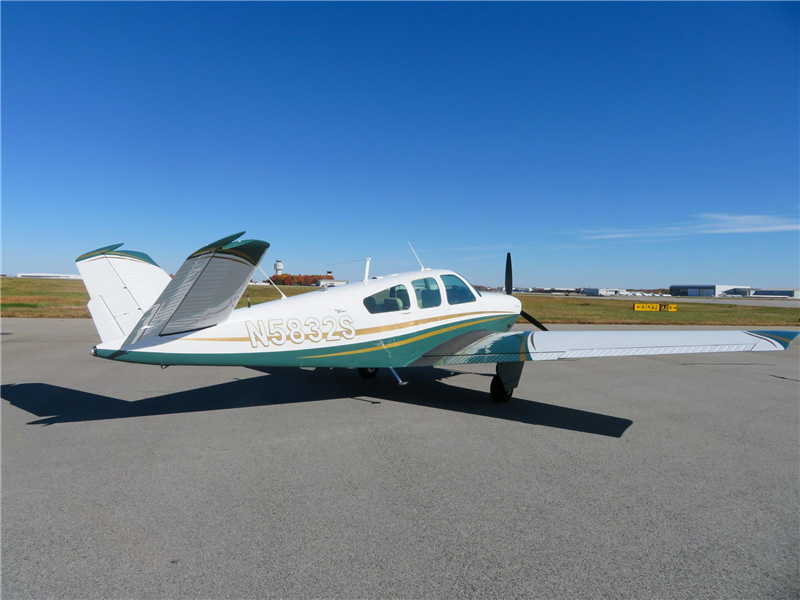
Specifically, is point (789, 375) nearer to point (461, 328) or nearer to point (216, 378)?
point (461, 328)

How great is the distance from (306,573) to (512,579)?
4.45 ft

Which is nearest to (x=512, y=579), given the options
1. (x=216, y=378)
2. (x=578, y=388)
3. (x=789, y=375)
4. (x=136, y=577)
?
(x=136, y=577)

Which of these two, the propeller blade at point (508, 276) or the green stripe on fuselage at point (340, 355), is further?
the propeller blade at point (508, 276)

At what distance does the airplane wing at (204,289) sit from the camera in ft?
14.5

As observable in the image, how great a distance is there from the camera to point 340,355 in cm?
624

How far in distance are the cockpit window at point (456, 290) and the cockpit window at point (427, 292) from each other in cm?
25

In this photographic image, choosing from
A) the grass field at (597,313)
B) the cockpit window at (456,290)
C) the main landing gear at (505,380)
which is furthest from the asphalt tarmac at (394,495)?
the grass field at (597,313)

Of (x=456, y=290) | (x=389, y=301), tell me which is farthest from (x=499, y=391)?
(x=389, y=301)

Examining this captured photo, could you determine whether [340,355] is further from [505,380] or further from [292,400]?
[505,380]

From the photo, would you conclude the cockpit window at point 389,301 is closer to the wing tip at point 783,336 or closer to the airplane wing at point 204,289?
the airplane wing at point 204,289

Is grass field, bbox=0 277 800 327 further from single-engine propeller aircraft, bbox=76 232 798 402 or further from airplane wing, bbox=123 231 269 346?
airplane wing, bbox=123 231 269 346

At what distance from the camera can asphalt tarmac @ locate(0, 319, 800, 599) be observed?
2.81m

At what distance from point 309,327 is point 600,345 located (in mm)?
4137

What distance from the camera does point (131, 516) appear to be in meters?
3.49
